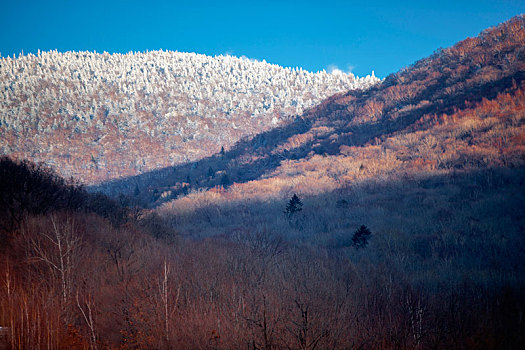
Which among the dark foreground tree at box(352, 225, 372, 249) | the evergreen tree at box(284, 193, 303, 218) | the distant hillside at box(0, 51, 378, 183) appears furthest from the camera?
the distant hillside at box(0, 51, 378, 183)

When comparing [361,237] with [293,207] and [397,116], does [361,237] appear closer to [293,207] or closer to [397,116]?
[293,207]

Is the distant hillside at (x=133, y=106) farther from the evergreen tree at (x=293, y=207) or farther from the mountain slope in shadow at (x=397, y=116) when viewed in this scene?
the evergreen tree at (x=293, y=207)

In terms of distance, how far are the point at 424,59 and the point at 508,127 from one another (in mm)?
41372

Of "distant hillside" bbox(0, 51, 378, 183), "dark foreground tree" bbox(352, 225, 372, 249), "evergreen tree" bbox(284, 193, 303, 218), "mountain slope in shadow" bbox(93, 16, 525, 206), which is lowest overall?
"dark foreground tree" bbox(352, 225, 372, 249)

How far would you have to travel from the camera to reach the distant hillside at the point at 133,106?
80812mm

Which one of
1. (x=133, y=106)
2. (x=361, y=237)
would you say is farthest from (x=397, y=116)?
(x=133, y=106)

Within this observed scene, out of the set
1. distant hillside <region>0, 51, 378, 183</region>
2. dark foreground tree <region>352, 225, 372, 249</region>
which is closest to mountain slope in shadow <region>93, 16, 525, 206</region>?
dark foreground tree <region>352, 225, 372, 249</region>

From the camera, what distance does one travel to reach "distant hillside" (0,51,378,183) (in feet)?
265

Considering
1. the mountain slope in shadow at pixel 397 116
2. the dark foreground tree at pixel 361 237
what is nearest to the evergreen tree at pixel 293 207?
the dark foreground tree at pixel 361 237

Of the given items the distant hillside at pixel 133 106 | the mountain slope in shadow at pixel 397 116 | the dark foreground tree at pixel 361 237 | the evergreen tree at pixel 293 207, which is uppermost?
the distant hillside at pixel 133 106

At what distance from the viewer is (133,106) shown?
102 meters

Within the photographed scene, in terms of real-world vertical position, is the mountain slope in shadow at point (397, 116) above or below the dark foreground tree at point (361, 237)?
above

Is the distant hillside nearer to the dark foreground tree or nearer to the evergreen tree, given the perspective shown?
the evergreen tree

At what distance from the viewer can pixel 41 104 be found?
95.8 meters
